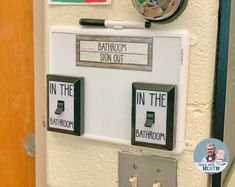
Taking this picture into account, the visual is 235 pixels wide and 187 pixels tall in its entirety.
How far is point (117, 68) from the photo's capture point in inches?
27.7

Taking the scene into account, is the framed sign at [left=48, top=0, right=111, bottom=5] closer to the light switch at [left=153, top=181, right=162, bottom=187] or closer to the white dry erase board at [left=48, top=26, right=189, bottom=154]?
the white dry erase board at [left=48, top=26, right=189, bottom=154]

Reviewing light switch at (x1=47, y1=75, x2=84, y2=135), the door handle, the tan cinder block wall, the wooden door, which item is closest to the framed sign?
the tan cinder block wall

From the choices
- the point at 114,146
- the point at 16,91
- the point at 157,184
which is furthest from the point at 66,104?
the point at 16,91

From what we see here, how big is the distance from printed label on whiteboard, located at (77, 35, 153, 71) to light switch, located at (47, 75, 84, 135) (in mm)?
46

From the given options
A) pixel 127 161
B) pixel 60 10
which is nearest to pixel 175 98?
pixel 127 161

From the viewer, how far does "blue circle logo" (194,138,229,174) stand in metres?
0.67

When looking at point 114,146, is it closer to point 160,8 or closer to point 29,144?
point 160,8

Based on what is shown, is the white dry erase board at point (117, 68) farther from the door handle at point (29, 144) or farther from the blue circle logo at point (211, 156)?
the door handle at point (29, 144)

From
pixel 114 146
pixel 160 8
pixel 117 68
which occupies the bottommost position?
pixel 114 146

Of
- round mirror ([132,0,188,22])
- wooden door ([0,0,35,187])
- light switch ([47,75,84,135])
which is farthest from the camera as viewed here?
wooden door ([0,0,35,187])

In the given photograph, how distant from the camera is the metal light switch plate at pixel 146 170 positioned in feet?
2.28

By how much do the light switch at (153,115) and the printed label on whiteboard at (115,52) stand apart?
43 mm

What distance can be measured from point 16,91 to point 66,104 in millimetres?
358

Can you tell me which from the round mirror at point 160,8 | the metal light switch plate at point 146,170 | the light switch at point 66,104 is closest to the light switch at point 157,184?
the metal light switch plate at point 146,170
